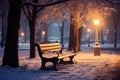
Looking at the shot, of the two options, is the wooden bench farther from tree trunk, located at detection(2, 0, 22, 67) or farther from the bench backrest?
tree trunk, located at detection(2, 0, 22, 67)

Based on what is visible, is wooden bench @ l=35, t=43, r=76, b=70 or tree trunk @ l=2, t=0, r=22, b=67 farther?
tree trunk @ l=2, t=0, r=22, b=67

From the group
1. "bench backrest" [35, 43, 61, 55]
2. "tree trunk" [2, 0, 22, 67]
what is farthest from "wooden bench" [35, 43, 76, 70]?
"tree trunk" [2, 0, 22, 67]

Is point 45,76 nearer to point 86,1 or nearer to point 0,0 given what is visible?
point 86,1

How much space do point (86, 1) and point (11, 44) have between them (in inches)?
509

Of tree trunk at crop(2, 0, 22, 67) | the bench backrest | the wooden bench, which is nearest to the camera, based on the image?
the wooden bench

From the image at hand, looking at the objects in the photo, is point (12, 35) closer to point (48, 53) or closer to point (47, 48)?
point (47, 48)

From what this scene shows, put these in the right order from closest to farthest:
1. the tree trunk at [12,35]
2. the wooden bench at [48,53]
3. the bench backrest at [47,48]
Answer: the wooden bench at [48,53], the bench backrest at [47,48], the tree trunk at [12,35]

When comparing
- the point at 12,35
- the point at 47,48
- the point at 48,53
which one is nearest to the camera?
the point at 12,35

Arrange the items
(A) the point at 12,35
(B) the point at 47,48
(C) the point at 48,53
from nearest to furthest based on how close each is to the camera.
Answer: (A) the point at 12,35, (B) the point at 47,48, (C) the point at 48,53

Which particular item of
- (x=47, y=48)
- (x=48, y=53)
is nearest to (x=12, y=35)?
(x=47, y=48)

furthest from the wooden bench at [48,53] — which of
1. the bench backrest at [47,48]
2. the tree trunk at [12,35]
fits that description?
the tree trunk at [12,35]

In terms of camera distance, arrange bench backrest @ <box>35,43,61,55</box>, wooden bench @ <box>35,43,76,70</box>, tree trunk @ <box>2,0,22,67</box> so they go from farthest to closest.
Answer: tree trunk @ <box>2,0,22,67</box> < bench backrest @ <box>35,43,61,55</box> < wooden bench @ <box>35,43,76,70</box>

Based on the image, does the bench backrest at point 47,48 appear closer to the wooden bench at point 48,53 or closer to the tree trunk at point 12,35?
the wooden bench at point 48,53

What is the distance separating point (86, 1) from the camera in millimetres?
27656
